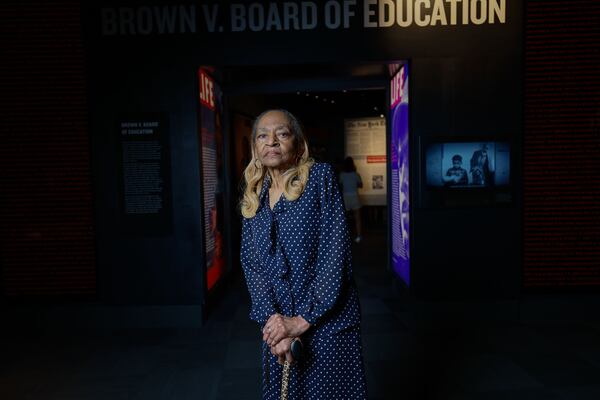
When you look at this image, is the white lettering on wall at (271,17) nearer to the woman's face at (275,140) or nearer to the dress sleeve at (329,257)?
the woman's face at (275,140)

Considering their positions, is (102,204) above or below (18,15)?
below

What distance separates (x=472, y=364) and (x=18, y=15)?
5539mm

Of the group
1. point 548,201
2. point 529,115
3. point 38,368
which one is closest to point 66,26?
point 38,368

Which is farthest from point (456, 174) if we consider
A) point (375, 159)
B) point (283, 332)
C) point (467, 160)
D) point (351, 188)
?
point (375, 159)

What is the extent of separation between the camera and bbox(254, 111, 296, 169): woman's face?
179 centimetres

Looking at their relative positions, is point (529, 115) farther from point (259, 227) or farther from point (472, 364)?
point (259, 227)

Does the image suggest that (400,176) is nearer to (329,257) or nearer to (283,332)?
(329,257)

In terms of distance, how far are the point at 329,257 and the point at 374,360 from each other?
2331mm

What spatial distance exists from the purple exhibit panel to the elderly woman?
3093mm

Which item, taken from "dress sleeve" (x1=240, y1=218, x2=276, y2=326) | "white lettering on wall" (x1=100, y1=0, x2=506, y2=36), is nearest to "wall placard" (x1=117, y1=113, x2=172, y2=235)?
"white lettering on wall" (x1=100, y1=0, x2=506, y2=36)

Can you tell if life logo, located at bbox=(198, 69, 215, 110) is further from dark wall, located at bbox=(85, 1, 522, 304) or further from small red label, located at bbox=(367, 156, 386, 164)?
small red label, located at bbox=(367, 156, 386, 164)

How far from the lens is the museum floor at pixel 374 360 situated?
3.21 m

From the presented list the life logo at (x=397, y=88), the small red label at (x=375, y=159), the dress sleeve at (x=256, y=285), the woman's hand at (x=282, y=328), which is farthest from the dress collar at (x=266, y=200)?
the small red label at (x=375, y=159)

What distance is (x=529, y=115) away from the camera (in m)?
4.55
